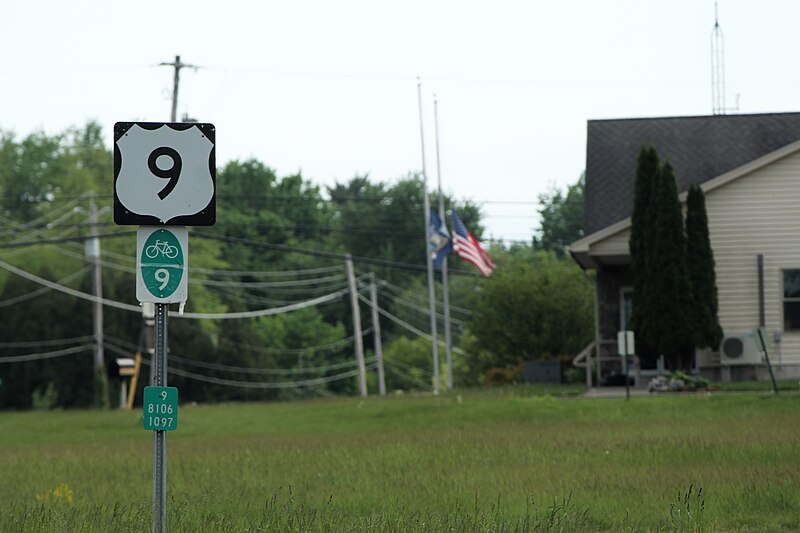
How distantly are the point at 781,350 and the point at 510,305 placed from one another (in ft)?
50.9

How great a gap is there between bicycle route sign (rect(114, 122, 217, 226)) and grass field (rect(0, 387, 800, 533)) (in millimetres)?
2335

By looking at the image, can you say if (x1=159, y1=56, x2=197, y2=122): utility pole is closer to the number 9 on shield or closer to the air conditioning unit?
the air conditioning unit

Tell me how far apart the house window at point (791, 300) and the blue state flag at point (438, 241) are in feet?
42.1

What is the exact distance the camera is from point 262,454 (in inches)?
781

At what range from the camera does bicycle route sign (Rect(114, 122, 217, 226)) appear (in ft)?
28.9

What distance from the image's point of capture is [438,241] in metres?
45.1

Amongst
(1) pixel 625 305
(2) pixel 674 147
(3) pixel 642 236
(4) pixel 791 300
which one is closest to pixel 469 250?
(1) pixel 625 305

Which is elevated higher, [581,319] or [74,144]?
[74,144]

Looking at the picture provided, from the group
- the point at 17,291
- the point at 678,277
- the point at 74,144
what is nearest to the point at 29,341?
the point at 17,291

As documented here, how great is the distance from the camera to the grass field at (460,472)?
35.4 feet

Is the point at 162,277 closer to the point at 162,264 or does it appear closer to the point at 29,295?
the point at 162,264

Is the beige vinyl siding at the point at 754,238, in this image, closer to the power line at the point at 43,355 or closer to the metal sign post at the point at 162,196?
the metal sign post at the point at 162,196

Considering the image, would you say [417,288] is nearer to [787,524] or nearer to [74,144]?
[74,144]

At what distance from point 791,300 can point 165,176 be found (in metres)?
28.4
